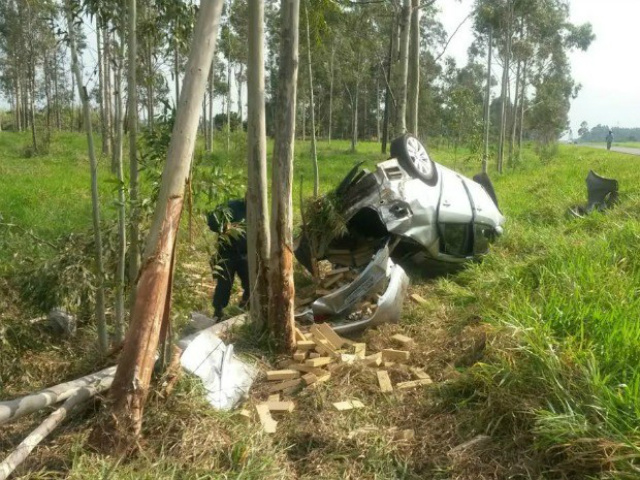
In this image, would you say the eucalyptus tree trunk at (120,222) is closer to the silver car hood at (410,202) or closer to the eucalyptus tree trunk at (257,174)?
the eucalyptus tree trunk at (257,174)

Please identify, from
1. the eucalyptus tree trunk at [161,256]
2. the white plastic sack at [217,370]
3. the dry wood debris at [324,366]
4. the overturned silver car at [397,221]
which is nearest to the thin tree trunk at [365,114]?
the overturned silver car at [397,221]

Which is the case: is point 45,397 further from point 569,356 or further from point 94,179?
point 569,356

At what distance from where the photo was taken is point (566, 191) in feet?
48.0

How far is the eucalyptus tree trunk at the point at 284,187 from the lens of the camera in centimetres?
518

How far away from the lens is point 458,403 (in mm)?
4227

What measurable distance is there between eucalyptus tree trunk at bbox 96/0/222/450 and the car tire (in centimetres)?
411

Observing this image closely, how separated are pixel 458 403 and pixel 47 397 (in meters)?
2.75

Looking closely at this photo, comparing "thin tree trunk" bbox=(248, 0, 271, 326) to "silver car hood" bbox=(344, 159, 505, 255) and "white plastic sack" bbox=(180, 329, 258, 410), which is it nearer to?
"white plastic sack" bbox=(180, 329, 258, 410)

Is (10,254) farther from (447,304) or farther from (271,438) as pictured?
(447,304)

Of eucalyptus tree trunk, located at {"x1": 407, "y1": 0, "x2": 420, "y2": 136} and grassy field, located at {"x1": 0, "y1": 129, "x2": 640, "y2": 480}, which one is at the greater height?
eucalyptus tree trunk, located at {"x1": 407, "y1": 0, "x2": 420, "y2": 136}

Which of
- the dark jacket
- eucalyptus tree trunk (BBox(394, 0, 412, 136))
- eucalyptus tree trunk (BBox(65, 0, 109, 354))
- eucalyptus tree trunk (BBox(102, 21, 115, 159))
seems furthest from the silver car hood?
eucalyptus tree trunk (BBox(394, 0, 412, 136))

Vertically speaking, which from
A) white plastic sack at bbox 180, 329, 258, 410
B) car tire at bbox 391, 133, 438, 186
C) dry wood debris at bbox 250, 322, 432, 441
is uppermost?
car tire at bbox 391, 133, 438, 186

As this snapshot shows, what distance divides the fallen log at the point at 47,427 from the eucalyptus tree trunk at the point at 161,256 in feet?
0.86

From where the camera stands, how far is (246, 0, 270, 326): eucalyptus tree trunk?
5070mm
